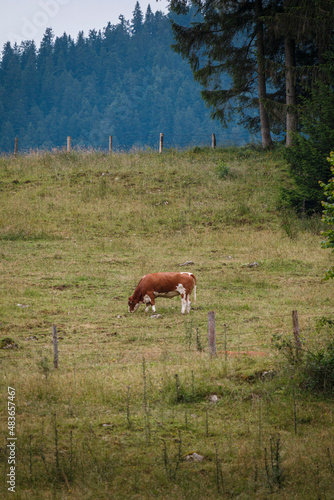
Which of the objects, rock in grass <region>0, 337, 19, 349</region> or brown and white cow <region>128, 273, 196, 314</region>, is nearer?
rock in grass <region>0, 337, 19, 349</region>

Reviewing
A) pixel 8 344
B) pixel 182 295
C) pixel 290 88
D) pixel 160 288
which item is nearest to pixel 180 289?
pixel 182 295

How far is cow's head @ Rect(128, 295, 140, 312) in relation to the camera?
15.0 m

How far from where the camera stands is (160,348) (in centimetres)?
1134

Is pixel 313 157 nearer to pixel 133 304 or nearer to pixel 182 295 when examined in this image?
pixel 182 295

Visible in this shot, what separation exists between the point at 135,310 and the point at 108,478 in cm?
863

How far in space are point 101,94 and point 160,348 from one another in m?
104

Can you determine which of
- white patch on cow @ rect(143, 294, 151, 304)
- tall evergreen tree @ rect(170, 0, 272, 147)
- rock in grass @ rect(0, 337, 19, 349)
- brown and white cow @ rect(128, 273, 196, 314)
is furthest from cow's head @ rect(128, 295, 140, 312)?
tall evergreen tree @ rect(170, 0, 272, 147)

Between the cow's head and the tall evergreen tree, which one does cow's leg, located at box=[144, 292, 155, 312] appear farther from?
the tall evergreen tree

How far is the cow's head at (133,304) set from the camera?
15005 mm

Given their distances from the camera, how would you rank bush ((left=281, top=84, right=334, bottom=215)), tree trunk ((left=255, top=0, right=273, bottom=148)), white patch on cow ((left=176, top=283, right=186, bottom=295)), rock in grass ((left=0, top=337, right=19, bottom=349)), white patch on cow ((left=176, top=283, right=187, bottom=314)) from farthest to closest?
tree trunk ((left=255, top=0, right=273, bottom=148)), bush ((left=281, top=84, right=334, bottom=215)), white patch on cow ((left=176, top=283, right=186, bottom=295)), white patch on cow ((left=176, top=283, right=187, bottom=314)), rock in grass ((left=0, top=337, right=19, bottom=349))

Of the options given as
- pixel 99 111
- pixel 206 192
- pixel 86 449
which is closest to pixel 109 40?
pixel 99 111

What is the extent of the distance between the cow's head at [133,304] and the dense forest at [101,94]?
238 feet

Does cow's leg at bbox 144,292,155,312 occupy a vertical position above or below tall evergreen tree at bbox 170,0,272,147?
below

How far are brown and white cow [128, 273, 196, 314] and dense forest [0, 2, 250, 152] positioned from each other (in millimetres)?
72334
